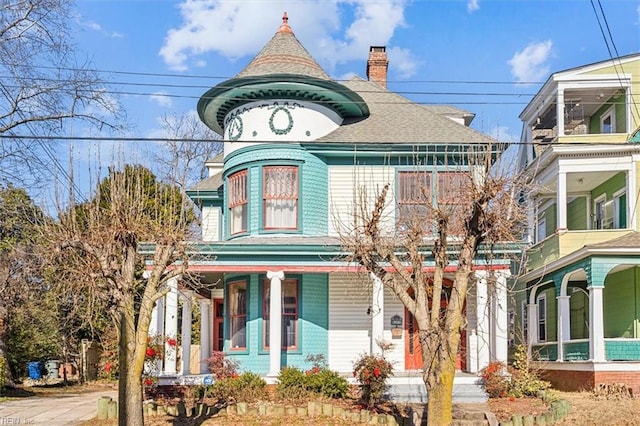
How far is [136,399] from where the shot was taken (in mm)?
12148

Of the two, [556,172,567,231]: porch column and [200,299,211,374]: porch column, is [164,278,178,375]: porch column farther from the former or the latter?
[556,172,567,231]: porch column

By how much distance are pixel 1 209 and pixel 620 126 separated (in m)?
20.7

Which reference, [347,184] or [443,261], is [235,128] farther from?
[443,261]

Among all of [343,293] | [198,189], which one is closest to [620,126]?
[343,293]

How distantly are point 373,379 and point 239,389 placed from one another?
3488 millimetres

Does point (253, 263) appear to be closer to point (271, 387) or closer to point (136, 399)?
point (271, 387)

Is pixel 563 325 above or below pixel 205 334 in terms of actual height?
above

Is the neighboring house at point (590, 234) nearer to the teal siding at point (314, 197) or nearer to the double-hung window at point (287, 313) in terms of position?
the teal siding at point (314, 197)

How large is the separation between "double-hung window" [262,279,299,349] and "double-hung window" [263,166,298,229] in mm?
1764

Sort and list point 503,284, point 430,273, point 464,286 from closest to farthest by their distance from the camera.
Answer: point 464,286, point 503,284, point 430,273

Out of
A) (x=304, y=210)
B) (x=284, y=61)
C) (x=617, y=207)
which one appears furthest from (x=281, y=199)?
(x=617, y=207)

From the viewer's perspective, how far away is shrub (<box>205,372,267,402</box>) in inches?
695

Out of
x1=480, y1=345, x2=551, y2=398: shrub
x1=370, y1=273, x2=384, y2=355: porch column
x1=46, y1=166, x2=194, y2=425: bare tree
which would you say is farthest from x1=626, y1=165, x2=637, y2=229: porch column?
x1=46, y1=166, x2=194, y2=425: bare tree

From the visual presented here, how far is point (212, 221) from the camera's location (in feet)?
78.1
